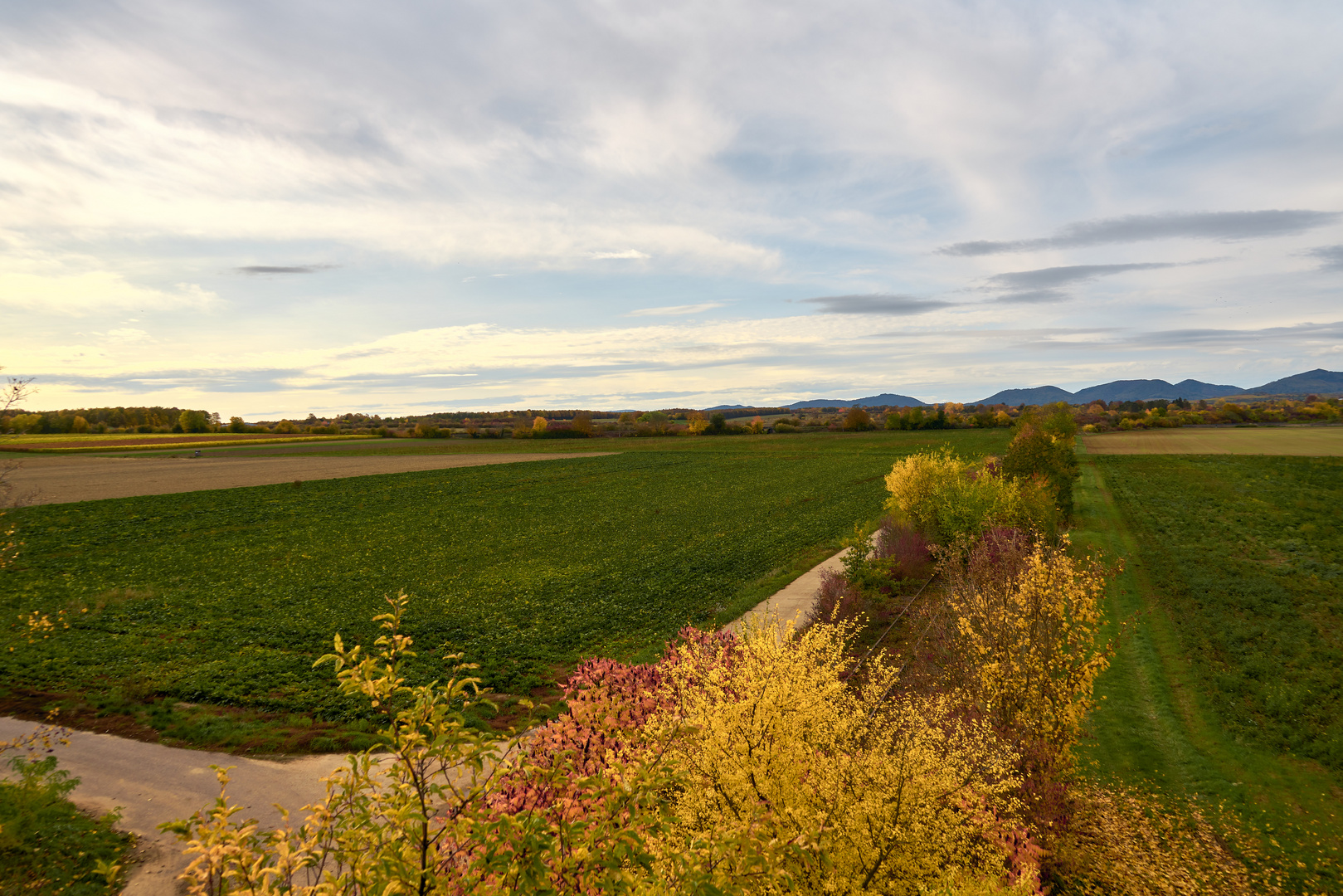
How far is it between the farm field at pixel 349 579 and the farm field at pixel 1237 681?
10.2 m

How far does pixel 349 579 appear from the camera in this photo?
73.9 feet

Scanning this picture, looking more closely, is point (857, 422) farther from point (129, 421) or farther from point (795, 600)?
point (129, 421)

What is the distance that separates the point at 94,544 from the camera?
91.5ft

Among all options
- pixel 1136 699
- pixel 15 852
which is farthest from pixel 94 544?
pixel 1136 699

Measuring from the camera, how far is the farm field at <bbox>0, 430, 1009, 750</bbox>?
45.5 feet

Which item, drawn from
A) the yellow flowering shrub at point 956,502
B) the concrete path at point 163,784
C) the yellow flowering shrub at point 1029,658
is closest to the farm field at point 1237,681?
the yellow flowering shrub at point 1029,658

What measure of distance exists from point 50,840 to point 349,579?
14706 mm

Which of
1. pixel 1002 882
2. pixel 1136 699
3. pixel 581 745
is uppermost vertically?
pixel 581 745

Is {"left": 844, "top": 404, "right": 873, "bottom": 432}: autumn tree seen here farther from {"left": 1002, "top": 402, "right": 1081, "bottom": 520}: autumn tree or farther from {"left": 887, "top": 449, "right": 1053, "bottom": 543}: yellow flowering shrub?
{"left": 887, "top": 449, "right": 1053, "bottom": 543}: yellow flowering shrub

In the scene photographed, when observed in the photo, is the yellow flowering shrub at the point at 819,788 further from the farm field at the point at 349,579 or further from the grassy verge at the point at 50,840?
the farm field at the point at 349,579

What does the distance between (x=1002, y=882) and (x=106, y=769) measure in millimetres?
13947

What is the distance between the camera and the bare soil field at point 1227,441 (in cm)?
6838

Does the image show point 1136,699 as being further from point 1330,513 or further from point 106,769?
point 1330,513

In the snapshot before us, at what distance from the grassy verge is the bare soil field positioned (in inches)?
3371
